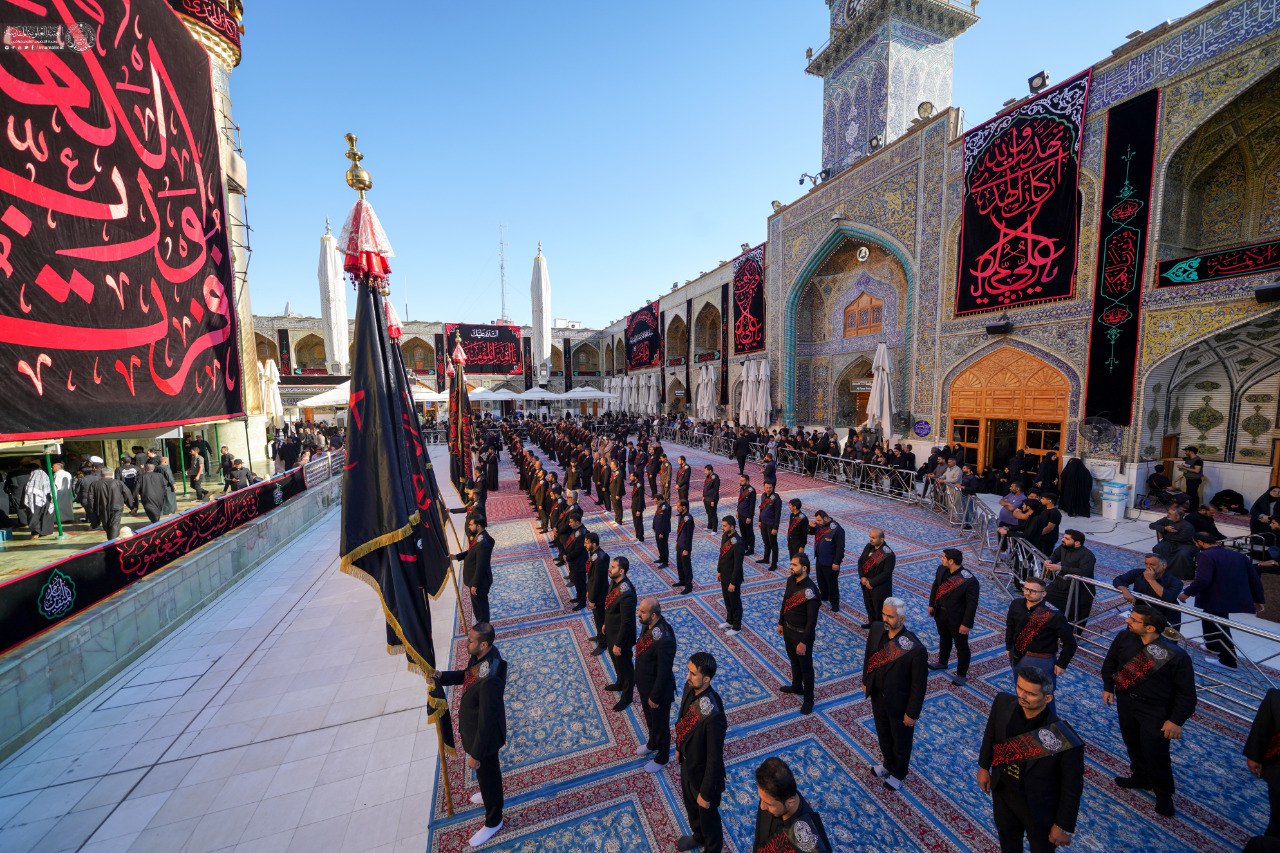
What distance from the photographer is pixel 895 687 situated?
3.21 metres

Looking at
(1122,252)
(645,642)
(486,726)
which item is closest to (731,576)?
(645,642)

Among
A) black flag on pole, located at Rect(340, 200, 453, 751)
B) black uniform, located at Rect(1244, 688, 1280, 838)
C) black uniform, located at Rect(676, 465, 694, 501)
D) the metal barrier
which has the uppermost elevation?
black flag on pole, located at Rect(340, 200, 453, 751)

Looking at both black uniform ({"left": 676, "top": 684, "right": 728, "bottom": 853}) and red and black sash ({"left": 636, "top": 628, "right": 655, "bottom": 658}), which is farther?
red and black sash ({"left": 636, "top": 628, "right": 655, "bottom": 658})

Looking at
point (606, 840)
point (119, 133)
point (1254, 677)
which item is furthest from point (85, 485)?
point (1254, 677)

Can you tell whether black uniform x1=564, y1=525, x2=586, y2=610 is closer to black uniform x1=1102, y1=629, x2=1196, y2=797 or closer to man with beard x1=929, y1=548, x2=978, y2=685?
man with beard x1=929, y1=548, x2=978, y2=685

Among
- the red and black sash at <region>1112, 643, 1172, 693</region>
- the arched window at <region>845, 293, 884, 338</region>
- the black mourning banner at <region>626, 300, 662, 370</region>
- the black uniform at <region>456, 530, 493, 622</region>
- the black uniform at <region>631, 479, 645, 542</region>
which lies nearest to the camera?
the red and black sash at <region>1112, 643, 1172, 693</region>

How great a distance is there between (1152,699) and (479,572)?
5.82 m

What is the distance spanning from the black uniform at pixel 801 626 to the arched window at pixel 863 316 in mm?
14364

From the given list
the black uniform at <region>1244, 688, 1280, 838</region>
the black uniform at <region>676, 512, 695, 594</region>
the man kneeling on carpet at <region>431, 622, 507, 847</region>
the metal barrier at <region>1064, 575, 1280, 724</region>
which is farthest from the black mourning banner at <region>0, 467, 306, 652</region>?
the metal barrier at <region>1064, 575, 1280, 724</region>

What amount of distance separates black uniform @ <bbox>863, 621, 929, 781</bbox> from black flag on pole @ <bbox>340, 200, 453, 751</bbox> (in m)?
3.07

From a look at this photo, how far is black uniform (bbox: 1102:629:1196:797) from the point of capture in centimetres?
295

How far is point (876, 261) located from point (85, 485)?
20.2m

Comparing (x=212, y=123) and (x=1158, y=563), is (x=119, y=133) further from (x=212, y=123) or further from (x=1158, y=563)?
(x=1158, y=563)

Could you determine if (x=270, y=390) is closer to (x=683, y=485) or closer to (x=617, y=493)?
(x=617, y=493)
